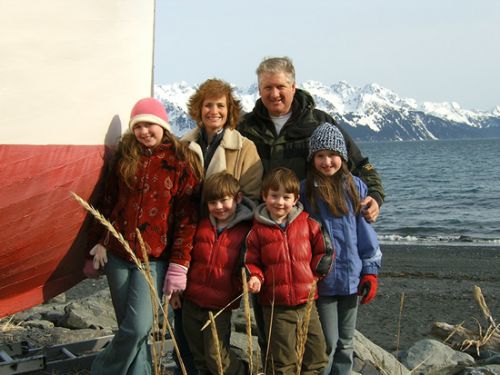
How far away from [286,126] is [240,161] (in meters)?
0.36

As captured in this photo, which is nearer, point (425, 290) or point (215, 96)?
point (215, 96)

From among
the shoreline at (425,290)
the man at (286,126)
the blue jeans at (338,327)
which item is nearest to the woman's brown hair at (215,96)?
the man at (286,126)

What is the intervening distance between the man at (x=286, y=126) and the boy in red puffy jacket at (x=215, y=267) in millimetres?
407

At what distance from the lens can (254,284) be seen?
11.0ft

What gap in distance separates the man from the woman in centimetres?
16

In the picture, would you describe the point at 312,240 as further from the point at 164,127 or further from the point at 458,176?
the point at 458,176

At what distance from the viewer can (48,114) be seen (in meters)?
3.29

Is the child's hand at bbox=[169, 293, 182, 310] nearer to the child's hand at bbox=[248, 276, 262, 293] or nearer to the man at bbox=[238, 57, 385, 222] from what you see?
the child's hand at bbox=[248, 276, 262, 293]

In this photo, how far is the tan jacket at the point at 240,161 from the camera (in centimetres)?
362

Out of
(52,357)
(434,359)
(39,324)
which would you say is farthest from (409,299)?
(52,357)

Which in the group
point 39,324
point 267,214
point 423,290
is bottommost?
point 423,290

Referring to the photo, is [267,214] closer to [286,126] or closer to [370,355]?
[286,126]

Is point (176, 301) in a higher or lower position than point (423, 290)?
higher

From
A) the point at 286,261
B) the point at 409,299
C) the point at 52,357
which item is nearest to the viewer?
the point at 286,261
